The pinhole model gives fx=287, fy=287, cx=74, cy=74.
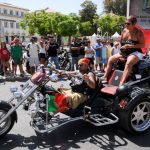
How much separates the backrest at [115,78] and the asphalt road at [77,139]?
85cm

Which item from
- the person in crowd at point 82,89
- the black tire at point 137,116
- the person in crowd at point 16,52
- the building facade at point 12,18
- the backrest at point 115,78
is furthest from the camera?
the building facade at point 12,18

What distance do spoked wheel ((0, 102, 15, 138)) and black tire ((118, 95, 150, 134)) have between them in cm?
190

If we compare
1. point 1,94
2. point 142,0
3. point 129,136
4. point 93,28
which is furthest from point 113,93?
point 93,28

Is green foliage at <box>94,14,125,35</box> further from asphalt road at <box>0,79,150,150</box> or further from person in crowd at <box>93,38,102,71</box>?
asphalt road at <box>0,79,150,150</box>

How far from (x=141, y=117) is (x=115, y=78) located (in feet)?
3.09

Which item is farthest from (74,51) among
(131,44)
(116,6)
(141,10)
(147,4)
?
(116,6)

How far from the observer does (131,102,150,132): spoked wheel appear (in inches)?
204

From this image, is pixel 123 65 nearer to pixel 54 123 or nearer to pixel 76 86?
pixel 76 86

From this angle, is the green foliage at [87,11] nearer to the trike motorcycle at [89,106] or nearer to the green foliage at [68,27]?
the green foliage at [68,27]

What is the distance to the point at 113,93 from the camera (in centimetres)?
520

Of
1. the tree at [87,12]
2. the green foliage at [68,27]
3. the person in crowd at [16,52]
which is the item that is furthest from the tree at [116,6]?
the person in crowd at [16,52]

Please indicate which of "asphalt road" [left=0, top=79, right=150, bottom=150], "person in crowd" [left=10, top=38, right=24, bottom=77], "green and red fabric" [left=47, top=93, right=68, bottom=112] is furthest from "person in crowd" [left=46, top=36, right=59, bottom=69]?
"green and red fabric" [left=47, top=93, right=68, bottom=112]

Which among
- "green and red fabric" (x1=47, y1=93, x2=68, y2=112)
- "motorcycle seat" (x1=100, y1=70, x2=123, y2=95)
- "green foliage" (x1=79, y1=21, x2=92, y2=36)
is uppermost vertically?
"green foliage" (x1=79, y1=21, x2=92, y2=36)

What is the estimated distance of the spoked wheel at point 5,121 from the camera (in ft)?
15.8
